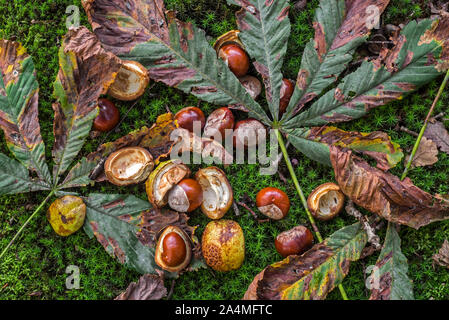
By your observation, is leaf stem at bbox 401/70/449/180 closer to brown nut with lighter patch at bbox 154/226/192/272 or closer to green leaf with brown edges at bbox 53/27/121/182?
brown nut with lighter patch at bbox 154/226/192/272

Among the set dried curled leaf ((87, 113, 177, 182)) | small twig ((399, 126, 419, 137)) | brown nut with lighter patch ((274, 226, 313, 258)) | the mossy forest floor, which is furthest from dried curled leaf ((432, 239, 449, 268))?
dried curled leaf ((87, 113, 177, 182))

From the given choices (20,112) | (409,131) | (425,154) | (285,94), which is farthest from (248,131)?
(20,112)

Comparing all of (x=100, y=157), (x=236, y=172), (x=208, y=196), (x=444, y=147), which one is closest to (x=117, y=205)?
(x=100, y=157)

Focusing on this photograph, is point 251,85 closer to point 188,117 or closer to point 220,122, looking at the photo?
point 220,122

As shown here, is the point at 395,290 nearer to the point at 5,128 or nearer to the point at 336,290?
the point at 336,290

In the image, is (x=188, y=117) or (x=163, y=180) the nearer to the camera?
(x=163, y=180)
